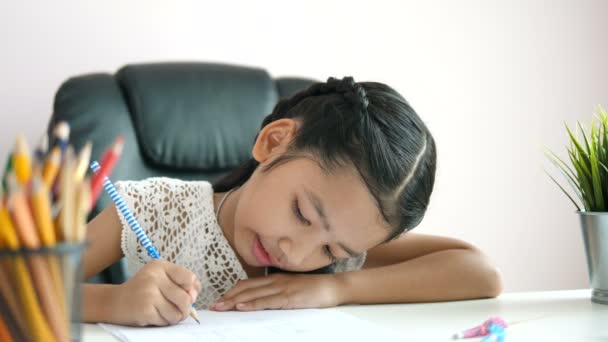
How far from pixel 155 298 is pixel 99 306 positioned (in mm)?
76

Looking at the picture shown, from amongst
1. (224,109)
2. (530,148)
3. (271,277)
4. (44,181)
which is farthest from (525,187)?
(44,181)

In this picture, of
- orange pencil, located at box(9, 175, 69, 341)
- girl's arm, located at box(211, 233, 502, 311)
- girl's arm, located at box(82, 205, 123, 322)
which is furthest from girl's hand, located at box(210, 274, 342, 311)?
orange pencil, located at box(9, 175, 69, 341)

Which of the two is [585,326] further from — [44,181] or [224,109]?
[224,109]

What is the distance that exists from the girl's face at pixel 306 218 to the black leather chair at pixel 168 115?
0.47m

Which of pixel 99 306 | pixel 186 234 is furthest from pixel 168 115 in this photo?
pixel 99 306

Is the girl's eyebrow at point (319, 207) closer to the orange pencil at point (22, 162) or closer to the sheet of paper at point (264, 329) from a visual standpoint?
the sheet of paper at point (264, 329)

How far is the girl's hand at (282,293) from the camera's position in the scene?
968 millimetres

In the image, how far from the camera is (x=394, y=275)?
110 centimetres

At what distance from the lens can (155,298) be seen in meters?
0.81

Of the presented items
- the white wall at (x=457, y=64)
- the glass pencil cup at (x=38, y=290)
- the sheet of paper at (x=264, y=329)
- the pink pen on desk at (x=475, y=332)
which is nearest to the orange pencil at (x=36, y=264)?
the glass pencil cup at (x=38, y=290)

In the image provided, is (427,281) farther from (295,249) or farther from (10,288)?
(10,288)

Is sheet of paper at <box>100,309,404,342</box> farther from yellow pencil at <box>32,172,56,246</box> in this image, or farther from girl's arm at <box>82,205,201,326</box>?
yellow pencil at <box>32,172,56,246</box>

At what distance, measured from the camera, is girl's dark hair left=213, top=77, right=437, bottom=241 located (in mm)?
995

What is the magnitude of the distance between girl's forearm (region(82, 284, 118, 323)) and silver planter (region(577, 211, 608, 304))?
67cm
